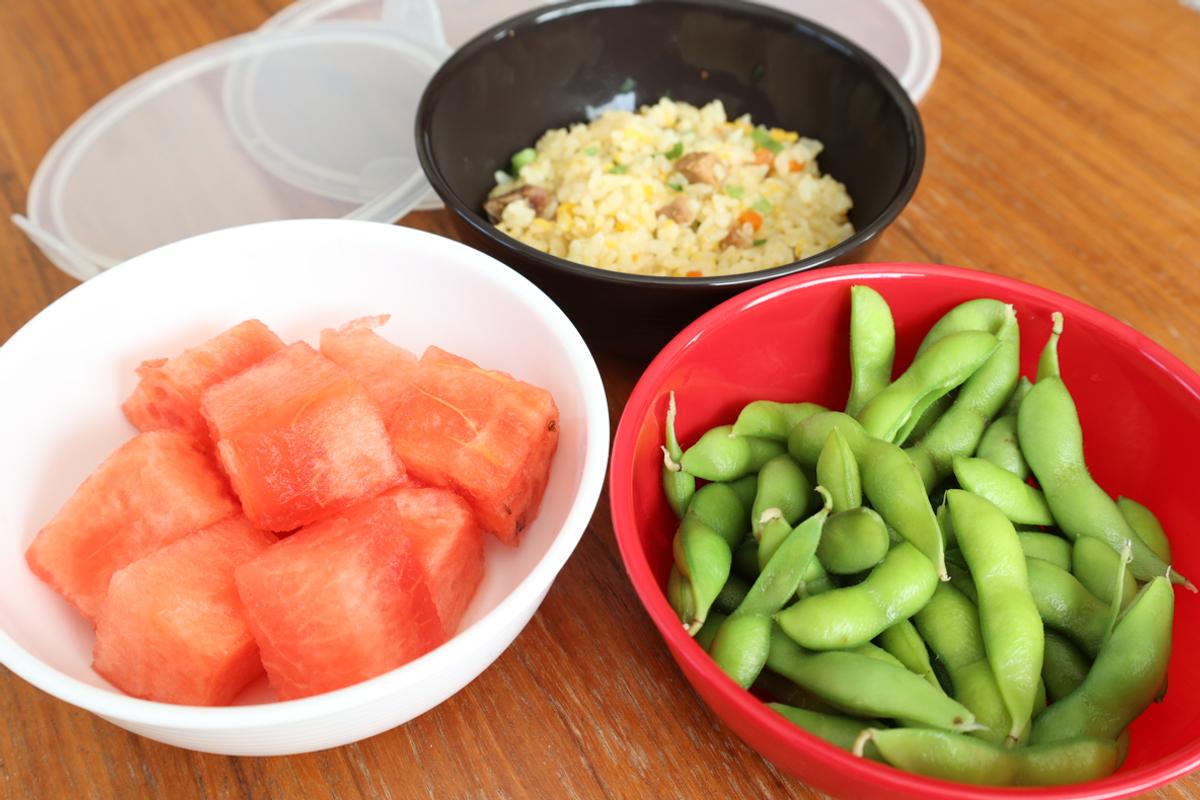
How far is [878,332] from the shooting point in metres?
1.15

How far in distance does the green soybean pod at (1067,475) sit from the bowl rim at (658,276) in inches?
11.7

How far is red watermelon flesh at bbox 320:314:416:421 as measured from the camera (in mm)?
1095

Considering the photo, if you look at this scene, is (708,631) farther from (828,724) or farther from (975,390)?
(975,390)

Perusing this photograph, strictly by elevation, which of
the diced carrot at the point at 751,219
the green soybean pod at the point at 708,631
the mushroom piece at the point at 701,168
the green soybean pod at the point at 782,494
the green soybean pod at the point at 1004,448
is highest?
the mushroom piece at the point at 701,168

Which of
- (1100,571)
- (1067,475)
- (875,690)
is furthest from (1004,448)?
(875,690)

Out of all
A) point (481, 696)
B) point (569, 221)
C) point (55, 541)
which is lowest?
point (481, 696)

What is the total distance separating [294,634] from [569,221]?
78 cm

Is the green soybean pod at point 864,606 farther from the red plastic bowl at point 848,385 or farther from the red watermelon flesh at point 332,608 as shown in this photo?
the red watermelon flesh at point 332,608

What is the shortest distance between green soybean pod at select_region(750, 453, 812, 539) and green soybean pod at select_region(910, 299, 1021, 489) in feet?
0.47

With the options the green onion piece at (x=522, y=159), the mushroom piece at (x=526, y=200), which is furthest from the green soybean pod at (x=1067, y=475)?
the green onion piece at (x=522, y=159)

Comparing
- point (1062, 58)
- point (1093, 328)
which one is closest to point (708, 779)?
point (1093, 328)

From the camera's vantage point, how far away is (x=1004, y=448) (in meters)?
1.09

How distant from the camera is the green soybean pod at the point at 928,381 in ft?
3.55

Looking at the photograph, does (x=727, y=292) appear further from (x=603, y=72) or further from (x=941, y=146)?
(x=941, y=146)
